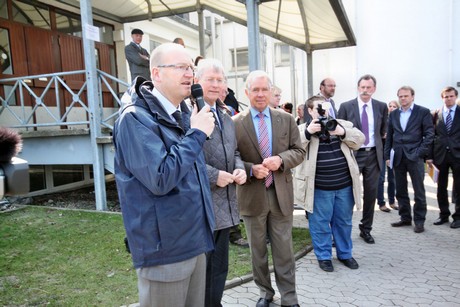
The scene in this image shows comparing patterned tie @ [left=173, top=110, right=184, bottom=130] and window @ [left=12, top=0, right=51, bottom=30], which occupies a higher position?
window @ [left=12, top=0, right=51, bottom=30]

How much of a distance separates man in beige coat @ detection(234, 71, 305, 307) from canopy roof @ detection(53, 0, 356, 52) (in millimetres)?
5105

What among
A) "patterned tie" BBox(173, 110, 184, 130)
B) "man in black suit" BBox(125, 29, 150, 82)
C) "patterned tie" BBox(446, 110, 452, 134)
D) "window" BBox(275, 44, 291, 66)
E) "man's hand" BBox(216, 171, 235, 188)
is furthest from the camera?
"window" BBox(275, 44, 291, 66)

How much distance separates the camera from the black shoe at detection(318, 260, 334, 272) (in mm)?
4094

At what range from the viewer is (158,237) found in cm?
173

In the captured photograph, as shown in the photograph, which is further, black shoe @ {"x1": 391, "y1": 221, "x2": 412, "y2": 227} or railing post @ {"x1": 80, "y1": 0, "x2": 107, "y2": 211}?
railing post @ {"x1": 80, "y1": 0, "x2": 107, "y2": 211}

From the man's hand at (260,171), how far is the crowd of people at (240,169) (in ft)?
0.04

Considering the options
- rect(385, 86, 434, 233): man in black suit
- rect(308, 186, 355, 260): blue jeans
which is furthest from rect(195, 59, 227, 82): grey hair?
rect(385, 86, 434, 233): man in black suit

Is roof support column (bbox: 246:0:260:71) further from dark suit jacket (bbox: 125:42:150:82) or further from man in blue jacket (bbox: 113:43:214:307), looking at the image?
man in blue jacket (bbox: 113:43:214:307)

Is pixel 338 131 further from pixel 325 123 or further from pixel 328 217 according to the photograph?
pixel 328 217

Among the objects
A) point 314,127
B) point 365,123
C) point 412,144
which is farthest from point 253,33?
point 412,144

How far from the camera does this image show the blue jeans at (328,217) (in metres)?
4.11

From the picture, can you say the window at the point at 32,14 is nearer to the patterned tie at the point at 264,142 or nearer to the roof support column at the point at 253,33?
the roof support column at the point at 253,33

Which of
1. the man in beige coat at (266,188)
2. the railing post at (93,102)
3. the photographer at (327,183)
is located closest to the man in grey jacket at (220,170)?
the man in beige coat at (266,188)

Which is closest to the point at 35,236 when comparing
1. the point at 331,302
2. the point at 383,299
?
the point at 331,302
